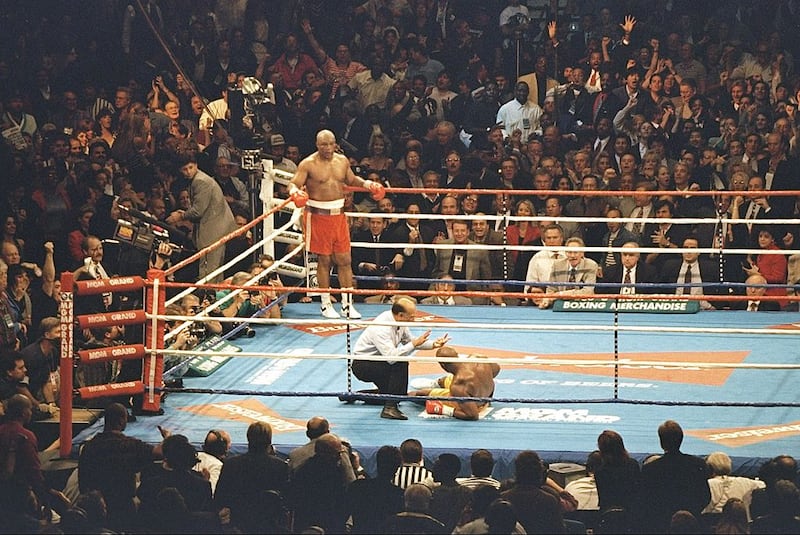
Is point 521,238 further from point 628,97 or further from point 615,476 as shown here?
point 615,476

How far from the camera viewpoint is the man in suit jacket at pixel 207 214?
10.5 meters

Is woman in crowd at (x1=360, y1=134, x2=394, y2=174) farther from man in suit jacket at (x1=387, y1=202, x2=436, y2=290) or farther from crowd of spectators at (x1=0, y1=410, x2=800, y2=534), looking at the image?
crowd of spectators at (x1=0, y1=410, x2=800, y2=534)

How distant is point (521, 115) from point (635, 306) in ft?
9.43

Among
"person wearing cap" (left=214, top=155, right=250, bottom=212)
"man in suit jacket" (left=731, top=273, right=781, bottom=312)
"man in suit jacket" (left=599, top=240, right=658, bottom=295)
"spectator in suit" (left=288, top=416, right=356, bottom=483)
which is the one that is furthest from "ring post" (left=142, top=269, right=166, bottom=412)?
"man in suit jacket" (left=731, top=273, right=781, bottom=312)

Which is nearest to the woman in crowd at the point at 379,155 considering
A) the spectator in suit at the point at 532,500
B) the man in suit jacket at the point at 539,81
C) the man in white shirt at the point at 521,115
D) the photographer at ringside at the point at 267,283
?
the man in white shirt at the point at 521,115

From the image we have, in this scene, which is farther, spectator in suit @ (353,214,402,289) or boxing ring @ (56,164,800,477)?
spectator in suit @ (353,214,402,289)

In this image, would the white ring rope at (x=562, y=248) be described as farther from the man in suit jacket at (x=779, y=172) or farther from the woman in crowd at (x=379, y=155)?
the woman in crowd at (x=379, y=155)

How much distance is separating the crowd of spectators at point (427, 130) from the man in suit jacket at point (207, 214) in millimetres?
32

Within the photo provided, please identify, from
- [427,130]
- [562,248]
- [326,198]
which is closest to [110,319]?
[326,198]

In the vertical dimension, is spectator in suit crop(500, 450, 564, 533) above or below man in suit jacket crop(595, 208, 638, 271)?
below

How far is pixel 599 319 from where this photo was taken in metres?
9.88

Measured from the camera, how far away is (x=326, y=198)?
355 inches

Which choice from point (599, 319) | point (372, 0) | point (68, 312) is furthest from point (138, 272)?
point (372, 0)

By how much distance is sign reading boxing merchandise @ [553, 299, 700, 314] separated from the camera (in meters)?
9.86
